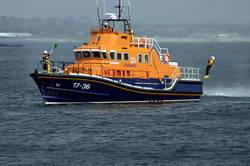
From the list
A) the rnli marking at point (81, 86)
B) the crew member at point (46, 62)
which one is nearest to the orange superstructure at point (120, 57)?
the rnli marking at point (81, 86)

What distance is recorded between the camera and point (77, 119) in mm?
42969

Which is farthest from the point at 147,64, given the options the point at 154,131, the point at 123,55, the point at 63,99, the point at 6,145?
the point at 6,145

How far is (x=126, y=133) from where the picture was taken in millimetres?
39406

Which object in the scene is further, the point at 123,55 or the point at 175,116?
the point at 123,55

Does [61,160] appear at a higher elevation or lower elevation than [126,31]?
lower

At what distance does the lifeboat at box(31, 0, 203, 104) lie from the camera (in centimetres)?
4697

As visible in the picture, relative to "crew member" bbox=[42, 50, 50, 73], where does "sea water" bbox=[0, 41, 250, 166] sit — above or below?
below

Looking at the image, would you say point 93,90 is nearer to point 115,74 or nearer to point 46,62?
point 115,74

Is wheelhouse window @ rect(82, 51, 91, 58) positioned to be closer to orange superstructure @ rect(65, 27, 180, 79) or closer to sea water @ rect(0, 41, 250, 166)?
orange superstructure @ rect(65, 27, 180, 79)

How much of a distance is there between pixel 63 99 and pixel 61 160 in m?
14.1

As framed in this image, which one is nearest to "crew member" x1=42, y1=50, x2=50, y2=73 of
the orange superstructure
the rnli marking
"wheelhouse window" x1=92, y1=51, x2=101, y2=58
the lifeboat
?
the lifeboat

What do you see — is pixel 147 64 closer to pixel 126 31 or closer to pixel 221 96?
pixel 126 31

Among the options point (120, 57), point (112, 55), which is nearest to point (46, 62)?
point (112, 55)

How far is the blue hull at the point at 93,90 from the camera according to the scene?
46.8 m
